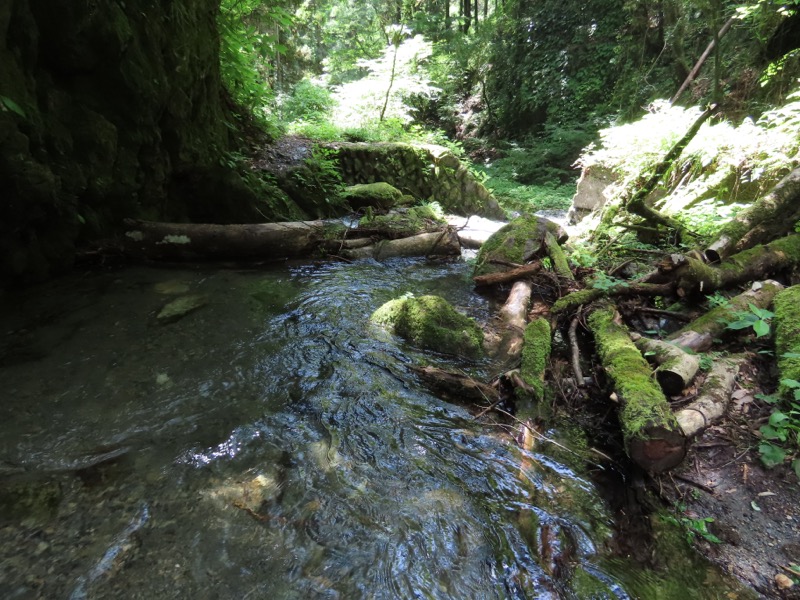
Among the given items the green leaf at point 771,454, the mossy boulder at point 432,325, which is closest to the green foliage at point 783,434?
the green leaf at point 771,454

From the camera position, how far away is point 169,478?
8.23ft

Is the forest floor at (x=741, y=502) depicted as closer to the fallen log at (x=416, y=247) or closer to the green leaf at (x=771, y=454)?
the green leaf at (x=771, y=454)

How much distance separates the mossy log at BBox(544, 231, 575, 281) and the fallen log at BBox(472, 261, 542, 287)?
27cm

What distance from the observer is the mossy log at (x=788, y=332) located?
3309mm

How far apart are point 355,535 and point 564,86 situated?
1976 centimetres

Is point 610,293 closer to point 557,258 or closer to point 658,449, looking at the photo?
point 557,258

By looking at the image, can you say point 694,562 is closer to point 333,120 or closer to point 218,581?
point 218,581

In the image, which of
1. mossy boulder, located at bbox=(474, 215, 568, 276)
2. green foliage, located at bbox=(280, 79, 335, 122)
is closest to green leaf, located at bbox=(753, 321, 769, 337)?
mossy boulder, located at bbox=(474, 215, 568, 276)

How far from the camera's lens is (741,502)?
2643mm

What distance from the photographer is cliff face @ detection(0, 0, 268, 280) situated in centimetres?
359

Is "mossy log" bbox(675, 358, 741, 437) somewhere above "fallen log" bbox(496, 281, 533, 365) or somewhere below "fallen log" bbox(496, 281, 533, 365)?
above

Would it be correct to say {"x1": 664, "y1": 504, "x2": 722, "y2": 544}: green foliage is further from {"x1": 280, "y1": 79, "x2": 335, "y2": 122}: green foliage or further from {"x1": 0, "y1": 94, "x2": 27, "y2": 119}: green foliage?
{"x1": 280, "y1": 79, "x2": 335, "y2": 122}: green foliage

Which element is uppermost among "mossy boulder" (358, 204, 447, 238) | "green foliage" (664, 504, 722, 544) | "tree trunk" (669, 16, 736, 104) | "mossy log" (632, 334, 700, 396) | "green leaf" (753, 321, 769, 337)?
"tree trunk" (669, 16, 736, 104)

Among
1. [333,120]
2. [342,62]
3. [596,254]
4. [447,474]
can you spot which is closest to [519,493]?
[447,474]
